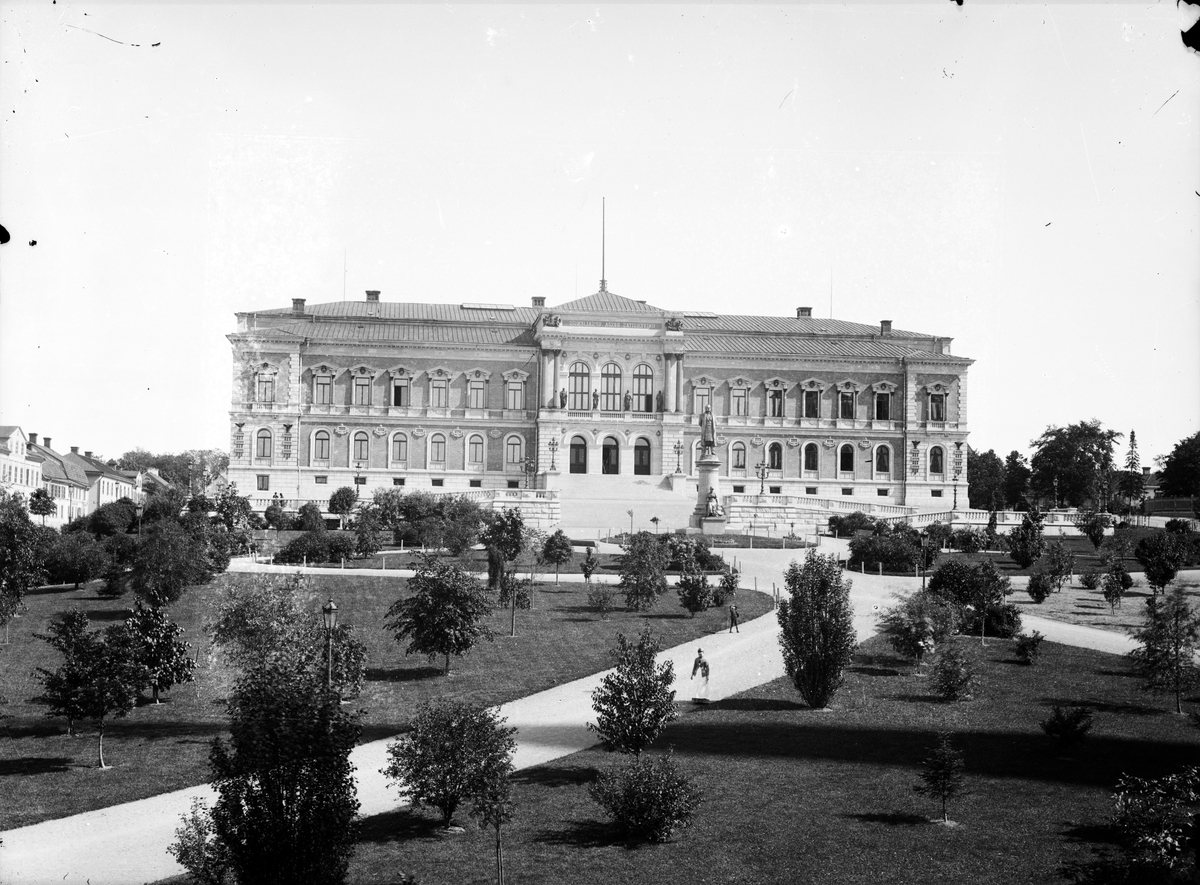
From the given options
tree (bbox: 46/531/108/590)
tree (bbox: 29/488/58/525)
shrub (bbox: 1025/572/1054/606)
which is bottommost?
shrub (bbox: 1025/572/1054/606)

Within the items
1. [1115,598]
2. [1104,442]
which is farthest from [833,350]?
[1115,598]

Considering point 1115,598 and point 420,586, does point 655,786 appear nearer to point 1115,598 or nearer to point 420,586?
point 420,586

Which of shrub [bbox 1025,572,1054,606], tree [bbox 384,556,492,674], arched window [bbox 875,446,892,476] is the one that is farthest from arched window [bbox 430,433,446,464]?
tree [bbox 384,556,492,674]

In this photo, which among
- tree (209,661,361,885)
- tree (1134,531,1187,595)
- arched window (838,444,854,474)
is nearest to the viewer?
tree (209,661,361,885)

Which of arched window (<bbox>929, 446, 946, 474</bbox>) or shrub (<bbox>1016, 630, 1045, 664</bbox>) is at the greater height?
arched window (<bbox>929, 446, 946, 474</bbox>)

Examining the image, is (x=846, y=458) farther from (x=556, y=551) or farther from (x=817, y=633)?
(x=817, y=633)

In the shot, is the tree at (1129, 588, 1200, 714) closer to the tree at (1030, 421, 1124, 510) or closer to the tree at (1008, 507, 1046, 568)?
the tree at (1008, 507, 1046, 568)
